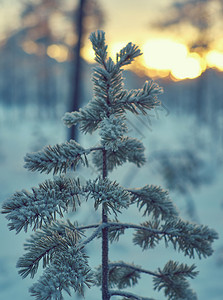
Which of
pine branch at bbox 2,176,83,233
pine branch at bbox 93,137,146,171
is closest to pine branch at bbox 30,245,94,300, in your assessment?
pine branch at bbox 2,176,83,233

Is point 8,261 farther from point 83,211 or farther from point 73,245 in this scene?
point 73,245

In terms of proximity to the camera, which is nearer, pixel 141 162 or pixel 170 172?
pixel 141 162

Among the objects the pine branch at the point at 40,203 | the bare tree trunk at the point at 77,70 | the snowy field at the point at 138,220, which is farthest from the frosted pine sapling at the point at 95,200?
the bare tree trunk at the point at 77,70

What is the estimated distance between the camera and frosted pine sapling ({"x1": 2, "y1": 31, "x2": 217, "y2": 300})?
54.7 inches

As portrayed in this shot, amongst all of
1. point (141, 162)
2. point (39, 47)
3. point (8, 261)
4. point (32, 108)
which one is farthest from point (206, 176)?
point (32, 108)

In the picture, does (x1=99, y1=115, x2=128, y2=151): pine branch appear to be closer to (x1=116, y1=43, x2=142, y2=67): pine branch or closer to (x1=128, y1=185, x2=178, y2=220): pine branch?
(x1=116, y1=43, x2=142, y2=67): pine branch

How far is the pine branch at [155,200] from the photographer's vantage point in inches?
73.5

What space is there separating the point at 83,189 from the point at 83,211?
26.8 feet

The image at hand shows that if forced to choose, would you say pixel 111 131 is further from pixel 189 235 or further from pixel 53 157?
pixel 189 235

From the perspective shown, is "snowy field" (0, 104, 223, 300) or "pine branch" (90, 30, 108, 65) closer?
"pine branch" (90, 30, 108, 65)

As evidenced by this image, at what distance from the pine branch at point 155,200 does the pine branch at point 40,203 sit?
0.44 meters

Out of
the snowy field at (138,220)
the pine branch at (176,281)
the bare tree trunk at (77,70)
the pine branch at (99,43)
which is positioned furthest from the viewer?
the bare tree trunk at (77,70)

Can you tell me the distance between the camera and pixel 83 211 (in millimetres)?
9539

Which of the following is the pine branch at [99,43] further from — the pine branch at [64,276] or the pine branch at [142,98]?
the pine branch at [64,276]
